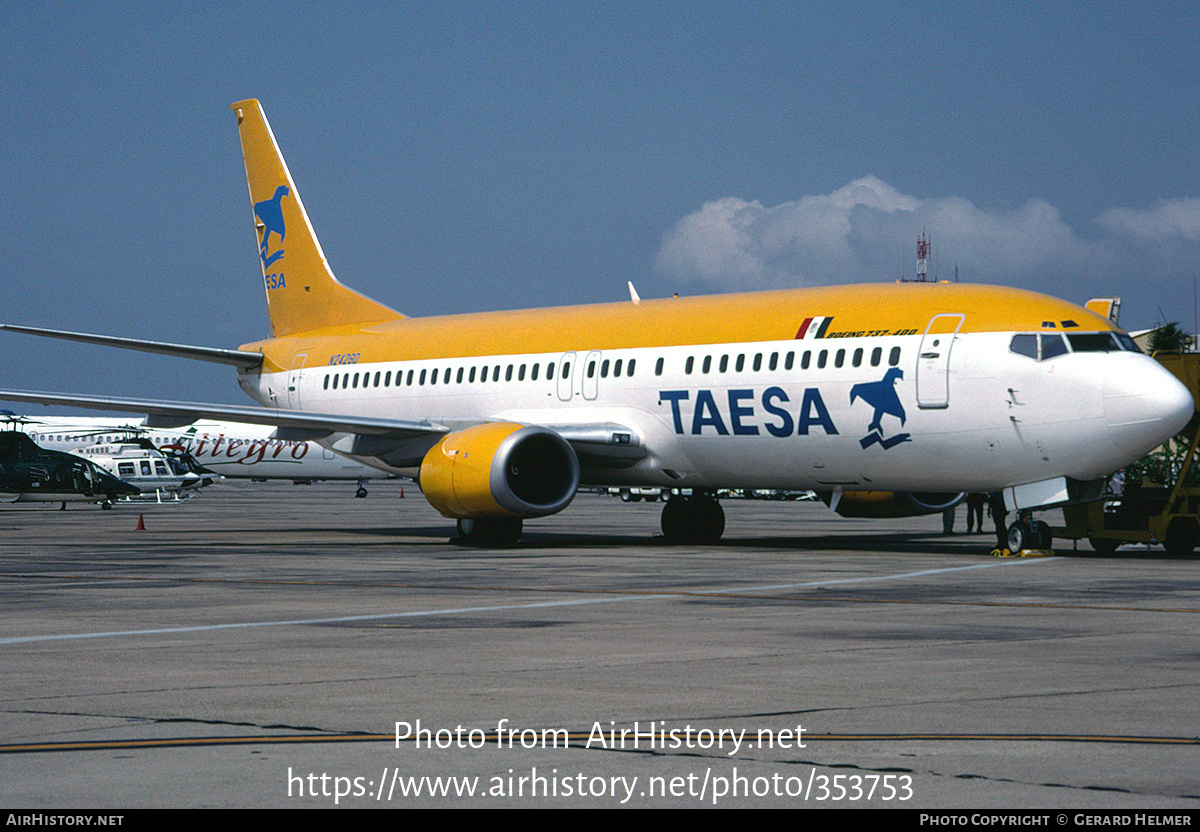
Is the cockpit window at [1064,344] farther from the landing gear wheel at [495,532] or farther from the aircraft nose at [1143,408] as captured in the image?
the landing gear wheel at [495,532]

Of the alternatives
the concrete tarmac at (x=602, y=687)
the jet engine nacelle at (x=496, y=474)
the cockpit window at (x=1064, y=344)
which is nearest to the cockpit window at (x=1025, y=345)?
the cockpit window at (x=1064, y=344)

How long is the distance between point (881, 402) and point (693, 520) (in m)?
7.04

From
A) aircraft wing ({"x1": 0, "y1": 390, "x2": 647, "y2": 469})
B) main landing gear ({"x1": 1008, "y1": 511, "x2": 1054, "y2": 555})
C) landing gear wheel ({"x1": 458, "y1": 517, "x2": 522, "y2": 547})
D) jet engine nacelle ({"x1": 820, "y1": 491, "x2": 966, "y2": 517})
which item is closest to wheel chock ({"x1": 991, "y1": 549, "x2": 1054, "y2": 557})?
main landing gear ({"x1": 1008, "y1": 511, "x2": 1054, "y2": 555})

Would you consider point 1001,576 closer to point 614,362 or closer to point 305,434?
point 614,362

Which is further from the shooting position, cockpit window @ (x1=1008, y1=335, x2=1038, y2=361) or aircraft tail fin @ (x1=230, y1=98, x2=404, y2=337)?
aircraft tail fin @ (x1=230, y1=98, x2=404, y2=337)

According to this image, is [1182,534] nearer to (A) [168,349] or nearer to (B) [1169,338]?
(A) [168,349]

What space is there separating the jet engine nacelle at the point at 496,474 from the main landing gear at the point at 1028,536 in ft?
23.6

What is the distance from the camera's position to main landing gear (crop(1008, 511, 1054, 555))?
22.7m

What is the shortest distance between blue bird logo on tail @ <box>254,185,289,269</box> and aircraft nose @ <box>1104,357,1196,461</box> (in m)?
21.6

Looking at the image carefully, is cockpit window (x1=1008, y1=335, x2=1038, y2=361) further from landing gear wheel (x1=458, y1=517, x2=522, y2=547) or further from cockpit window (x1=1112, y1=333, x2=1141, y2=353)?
landing gear wheel (x1=458, y1=517, x2=522, y2=547)

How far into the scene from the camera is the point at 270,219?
36.5 meters

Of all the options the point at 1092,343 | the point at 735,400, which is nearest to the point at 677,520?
the point at 735,400

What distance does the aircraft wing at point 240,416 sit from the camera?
87.6 feet

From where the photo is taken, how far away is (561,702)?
8.55 meters
